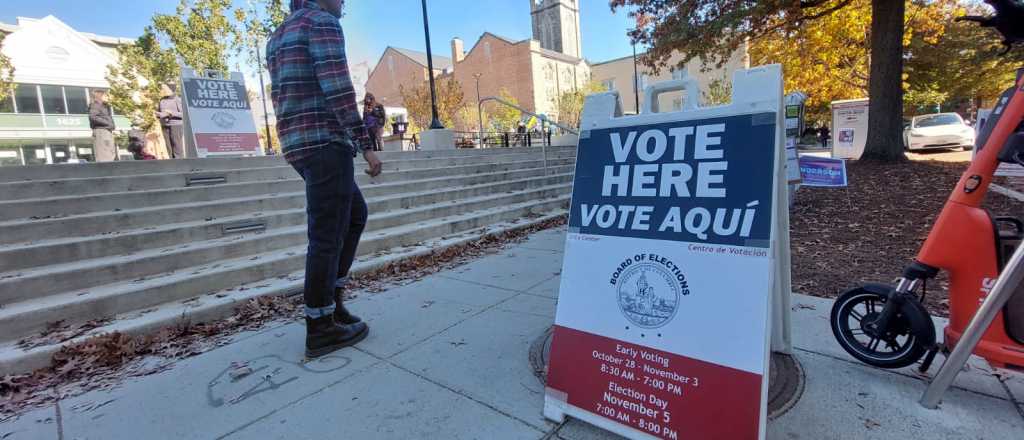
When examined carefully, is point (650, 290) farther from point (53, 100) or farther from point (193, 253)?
point (53, 100)

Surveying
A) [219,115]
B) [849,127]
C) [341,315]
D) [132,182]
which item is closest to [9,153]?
[219,115]

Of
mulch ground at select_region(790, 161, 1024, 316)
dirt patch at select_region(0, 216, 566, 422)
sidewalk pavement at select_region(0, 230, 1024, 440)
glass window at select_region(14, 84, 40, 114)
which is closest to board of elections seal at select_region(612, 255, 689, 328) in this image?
sidewalk pavement at select_region(0, 230, 1024, 440)

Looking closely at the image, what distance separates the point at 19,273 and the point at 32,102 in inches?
1622

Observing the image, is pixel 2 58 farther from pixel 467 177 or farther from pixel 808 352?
pixel 808 352

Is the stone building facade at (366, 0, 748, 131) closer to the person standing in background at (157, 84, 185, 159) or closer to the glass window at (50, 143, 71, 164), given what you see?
the glass window at (50, 143, 71, 164)

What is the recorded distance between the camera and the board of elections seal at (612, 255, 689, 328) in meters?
1.82

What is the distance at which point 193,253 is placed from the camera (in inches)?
161

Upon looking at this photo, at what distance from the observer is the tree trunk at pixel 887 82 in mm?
8812

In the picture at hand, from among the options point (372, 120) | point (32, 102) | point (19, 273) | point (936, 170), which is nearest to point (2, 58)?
point (32, 102)

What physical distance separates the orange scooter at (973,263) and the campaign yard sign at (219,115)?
384 inches

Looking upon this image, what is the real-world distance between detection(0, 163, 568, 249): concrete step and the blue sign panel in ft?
13.7

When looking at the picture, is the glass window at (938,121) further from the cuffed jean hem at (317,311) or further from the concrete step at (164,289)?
the cuffed jean hem at (317,311)

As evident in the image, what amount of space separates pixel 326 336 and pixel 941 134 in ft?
66.1

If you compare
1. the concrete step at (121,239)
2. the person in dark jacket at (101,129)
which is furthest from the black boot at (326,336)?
the person in dark jacket at (101,129)
